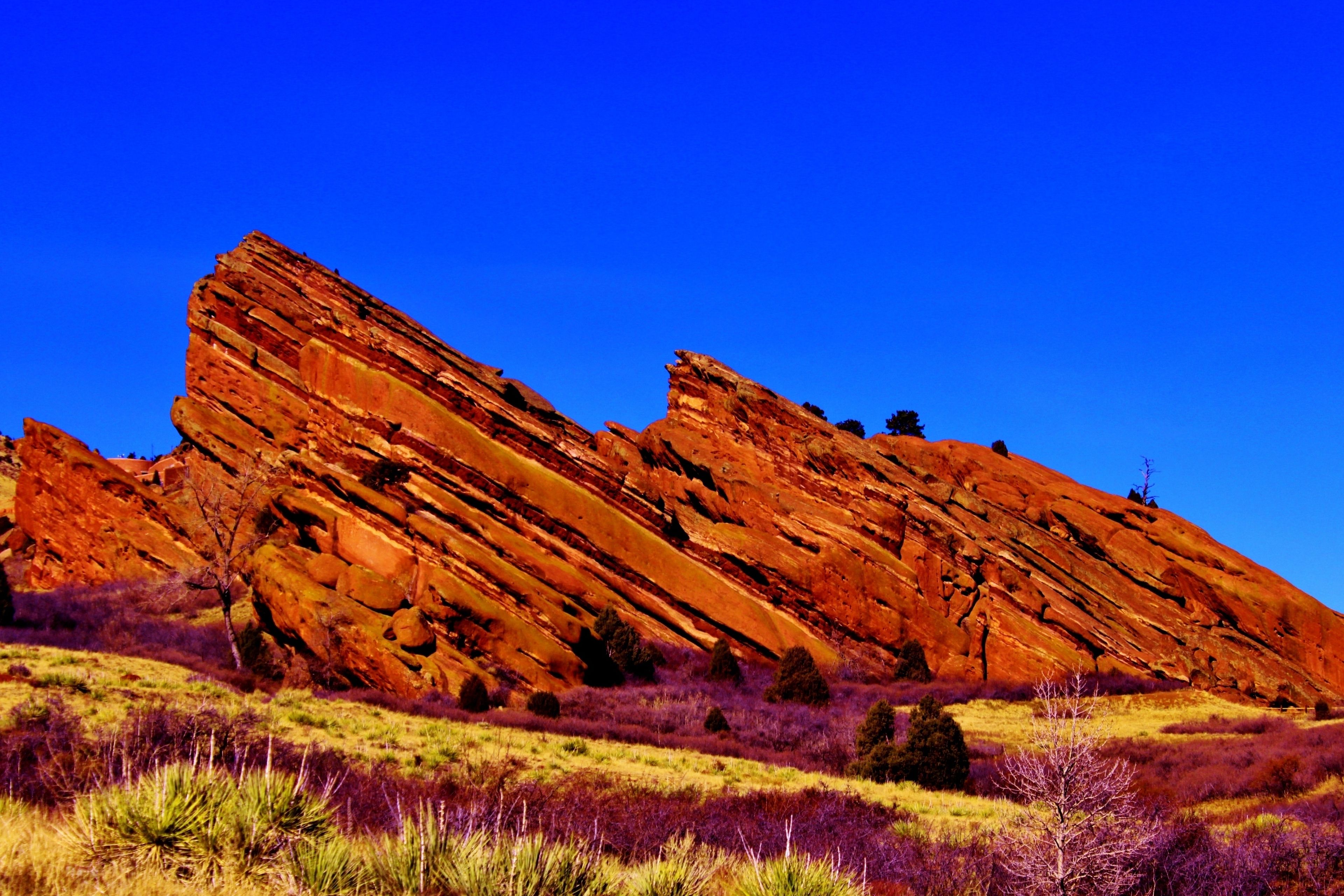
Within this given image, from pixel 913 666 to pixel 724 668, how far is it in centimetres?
1043

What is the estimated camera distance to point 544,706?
29.0 meters

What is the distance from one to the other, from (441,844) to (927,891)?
6230mm

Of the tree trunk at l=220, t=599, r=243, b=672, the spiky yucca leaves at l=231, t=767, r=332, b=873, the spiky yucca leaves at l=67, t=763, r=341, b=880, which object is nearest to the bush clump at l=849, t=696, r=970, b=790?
the spiky yucca leaves at l=231, t=767, r=332, b=873

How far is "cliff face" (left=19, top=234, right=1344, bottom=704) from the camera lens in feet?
128

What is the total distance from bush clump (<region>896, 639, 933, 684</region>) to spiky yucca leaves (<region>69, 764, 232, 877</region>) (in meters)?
A: 38.5

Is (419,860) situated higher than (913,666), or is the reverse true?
(913,666)

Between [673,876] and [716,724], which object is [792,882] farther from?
[716,724]

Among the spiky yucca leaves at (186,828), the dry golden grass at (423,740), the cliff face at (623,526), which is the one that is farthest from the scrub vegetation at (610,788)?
the cliff face at (623,526)

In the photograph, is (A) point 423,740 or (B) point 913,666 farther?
(B) point 913,666

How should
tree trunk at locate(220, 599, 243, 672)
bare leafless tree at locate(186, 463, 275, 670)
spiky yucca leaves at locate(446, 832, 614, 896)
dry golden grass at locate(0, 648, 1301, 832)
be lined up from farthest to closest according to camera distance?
bare leafless tree at locate(186, 463, 275, 670), tree trunk at locate(220, 599, 243, 672), dry golden grass at locate(0, 648, 1301, 832), spiky yucca leaves at locate(446, 832, 614, 896)

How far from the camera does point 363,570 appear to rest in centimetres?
3325

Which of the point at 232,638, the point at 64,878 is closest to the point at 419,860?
the point at 64,878

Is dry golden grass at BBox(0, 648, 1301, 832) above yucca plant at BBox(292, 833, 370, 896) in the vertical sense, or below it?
above

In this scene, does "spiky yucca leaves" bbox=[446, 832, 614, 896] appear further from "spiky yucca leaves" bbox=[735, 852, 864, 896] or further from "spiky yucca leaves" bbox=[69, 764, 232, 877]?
"spiky yucca leaves" bbox=[69, 764, 232, 877]
